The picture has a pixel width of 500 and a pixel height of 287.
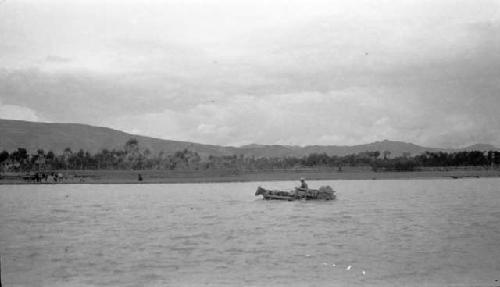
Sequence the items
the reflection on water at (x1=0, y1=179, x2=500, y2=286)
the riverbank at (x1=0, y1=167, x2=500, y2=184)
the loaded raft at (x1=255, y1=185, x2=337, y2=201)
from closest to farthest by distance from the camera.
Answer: the reflection on water at (x1=0, y1=179, x2=500, y2=286)
the loaded raft at (x1=255, y1=185, x2=337, y2=201)
the riverbank at (x1=0, y1=167, x2=500, y2=184)

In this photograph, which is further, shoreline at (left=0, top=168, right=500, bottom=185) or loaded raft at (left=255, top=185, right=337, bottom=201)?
shoreline at (left=0, top=168, right=500, bottom=185)

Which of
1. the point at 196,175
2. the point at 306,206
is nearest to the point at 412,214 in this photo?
the point at 306,206

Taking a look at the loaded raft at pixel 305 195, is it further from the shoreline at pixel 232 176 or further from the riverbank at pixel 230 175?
the riverbank at pixel 230 175

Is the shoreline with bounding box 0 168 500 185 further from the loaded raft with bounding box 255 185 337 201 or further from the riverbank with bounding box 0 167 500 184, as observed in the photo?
the loaded raft with bounding box 255 185 337 201

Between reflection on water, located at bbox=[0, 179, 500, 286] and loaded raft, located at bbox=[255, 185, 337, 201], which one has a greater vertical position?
loaded raft, located at bbox=[255, 185, 337, 201]

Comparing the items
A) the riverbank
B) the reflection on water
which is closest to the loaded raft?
the reflection on water

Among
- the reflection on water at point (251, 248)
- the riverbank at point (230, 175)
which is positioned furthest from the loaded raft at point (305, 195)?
the riverbank at point (230, 175)

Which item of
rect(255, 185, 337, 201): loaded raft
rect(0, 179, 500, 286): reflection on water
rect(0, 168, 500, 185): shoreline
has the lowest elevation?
rect(0, 179, 500, 286): reflection on water
